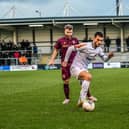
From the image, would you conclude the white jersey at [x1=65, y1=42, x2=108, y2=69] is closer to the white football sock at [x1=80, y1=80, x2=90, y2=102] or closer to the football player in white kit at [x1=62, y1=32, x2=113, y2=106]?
the football player in white kit at [x1=62, y1=32, x2=113, y2=106]

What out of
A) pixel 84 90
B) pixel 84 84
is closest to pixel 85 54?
pixel 84 84

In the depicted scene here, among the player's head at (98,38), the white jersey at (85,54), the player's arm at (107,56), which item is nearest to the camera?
the player's head at (98,38)

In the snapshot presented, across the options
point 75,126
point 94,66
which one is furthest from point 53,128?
point 94,66

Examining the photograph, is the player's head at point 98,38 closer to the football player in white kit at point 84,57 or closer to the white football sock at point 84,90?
the football player in white kit at point 84,57

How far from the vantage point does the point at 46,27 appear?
210 ft

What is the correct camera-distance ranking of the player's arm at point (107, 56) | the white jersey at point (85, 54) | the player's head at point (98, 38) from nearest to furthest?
the player's head at point (98, 38) < the white jersey at point (85, 54) < the player's arm at point (107, 56)

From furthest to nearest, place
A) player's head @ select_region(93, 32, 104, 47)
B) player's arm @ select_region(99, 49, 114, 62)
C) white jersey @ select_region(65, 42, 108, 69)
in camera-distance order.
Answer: player's arm @ select_region(99, 49, 114, 62), white jersey @ select_region(65, 42, 108, 69), player's head @ select_region(93, 32, 104, 47)

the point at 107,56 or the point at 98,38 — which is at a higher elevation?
the point at 98,38

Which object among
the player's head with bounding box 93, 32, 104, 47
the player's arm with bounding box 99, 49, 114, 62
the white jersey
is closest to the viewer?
the player's head with bounding box 93, 32, 104, 47

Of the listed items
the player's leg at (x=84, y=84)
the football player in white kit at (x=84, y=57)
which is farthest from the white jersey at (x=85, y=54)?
the player's leg at (x=84, y=84)

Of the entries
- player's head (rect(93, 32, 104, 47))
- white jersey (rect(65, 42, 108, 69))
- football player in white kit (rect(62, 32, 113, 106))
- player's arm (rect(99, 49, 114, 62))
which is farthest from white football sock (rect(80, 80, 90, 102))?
player's head (rect(93, 32, 104, 47))

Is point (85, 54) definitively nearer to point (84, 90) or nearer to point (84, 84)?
point (84, 84)

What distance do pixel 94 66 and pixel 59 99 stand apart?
35.6 meters

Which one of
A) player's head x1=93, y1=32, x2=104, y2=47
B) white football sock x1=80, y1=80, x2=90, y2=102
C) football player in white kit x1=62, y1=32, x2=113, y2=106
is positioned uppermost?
player's head x1=93, y1=32, x2=104, y2=47
